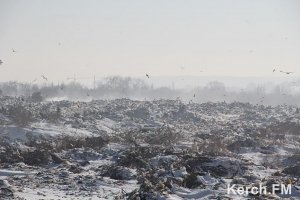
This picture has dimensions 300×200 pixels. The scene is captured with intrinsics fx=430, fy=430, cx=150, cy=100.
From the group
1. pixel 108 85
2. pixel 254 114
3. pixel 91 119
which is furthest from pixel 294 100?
pixel 91 119

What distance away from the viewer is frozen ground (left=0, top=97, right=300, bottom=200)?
35.5ft

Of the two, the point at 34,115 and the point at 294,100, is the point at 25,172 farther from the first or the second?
the point at 294,100

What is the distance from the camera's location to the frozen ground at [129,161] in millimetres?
10812

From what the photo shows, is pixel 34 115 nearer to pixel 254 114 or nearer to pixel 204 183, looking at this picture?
pixel 204 183

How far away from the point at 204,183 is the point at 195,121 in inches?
1008

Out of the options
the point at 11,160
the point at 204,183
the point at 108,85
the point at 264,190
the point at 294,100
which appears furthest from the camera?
the point at 108,85

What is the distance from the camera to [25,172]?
44.6 feet

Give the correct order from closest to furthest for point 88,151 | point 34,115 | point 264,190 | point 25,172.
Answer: point 264,190 → point 25,172 → point 88,151 → point 34,115

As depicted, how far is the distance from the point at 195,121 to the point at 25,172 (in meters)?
24.7

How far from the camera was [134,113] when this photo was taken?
124 feet

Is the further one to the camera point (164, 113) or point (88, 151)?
point (164, 113)

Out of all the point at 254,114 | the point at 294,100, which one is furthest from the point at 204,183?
the point at 294,100

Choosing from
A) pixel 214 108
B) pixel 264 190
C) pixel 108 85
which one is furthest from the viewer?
pixel 108 85

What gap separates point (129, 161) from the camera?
Result: 15.1 metres
